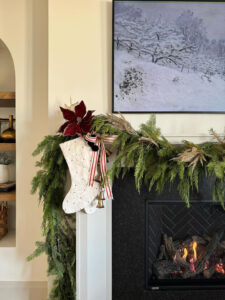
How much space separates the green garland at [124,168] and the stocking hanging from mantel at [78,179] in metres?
0.07

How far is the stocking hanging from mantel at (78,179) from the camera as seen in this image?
4.06 feet

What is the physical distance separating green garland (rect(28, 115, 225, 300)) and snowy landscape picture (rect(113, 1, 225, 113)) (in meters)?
0.17

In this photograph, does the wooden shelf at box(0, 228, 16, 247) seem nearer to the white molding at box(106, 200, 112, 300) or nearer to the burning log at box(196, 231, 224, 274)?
the white molding at box(106, 200, 112, 300)

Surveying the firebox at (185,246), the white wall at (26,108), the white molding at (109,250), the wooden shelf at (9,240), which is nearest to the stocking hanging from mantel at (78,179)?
the white molding at (109,250)

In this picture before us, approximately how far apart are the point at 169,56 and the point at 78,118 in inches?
24.2

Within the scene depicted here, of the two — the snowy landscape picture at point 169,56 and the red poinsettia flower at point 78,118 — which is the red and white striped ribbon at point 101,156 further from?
the snowy landscape picture at point 169,56

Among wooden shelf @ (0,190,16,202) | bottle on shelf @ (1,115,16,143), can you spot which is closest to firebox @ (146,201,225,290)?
wooden shelf @ (0,190,16,202)

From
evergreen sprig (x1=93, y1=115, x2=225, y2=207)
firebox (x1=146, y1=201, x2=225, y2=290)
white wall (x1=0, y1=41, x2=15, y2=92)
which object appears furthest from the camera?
white wall (x1=0, y1=41, x2=15, y2=92)

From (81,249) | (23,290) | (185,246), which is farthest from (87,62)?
(23,290)

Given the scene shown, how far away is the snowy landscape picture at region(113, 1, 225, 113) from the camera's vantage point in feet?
4.45

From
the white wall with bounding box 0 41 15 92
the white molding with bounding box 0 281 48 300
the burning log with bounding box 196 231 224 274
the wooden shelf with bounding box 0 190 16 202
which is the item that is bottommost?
the white molding with bounding box 0 281 48 300

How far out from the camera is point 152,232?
1.43 m

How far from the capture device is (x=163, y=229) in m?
1.44

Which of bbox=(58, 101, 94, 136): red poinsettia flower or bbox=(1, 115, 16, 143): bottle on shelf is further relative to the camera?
bbox=(1, 115, 16, 143): bottle on shelf
